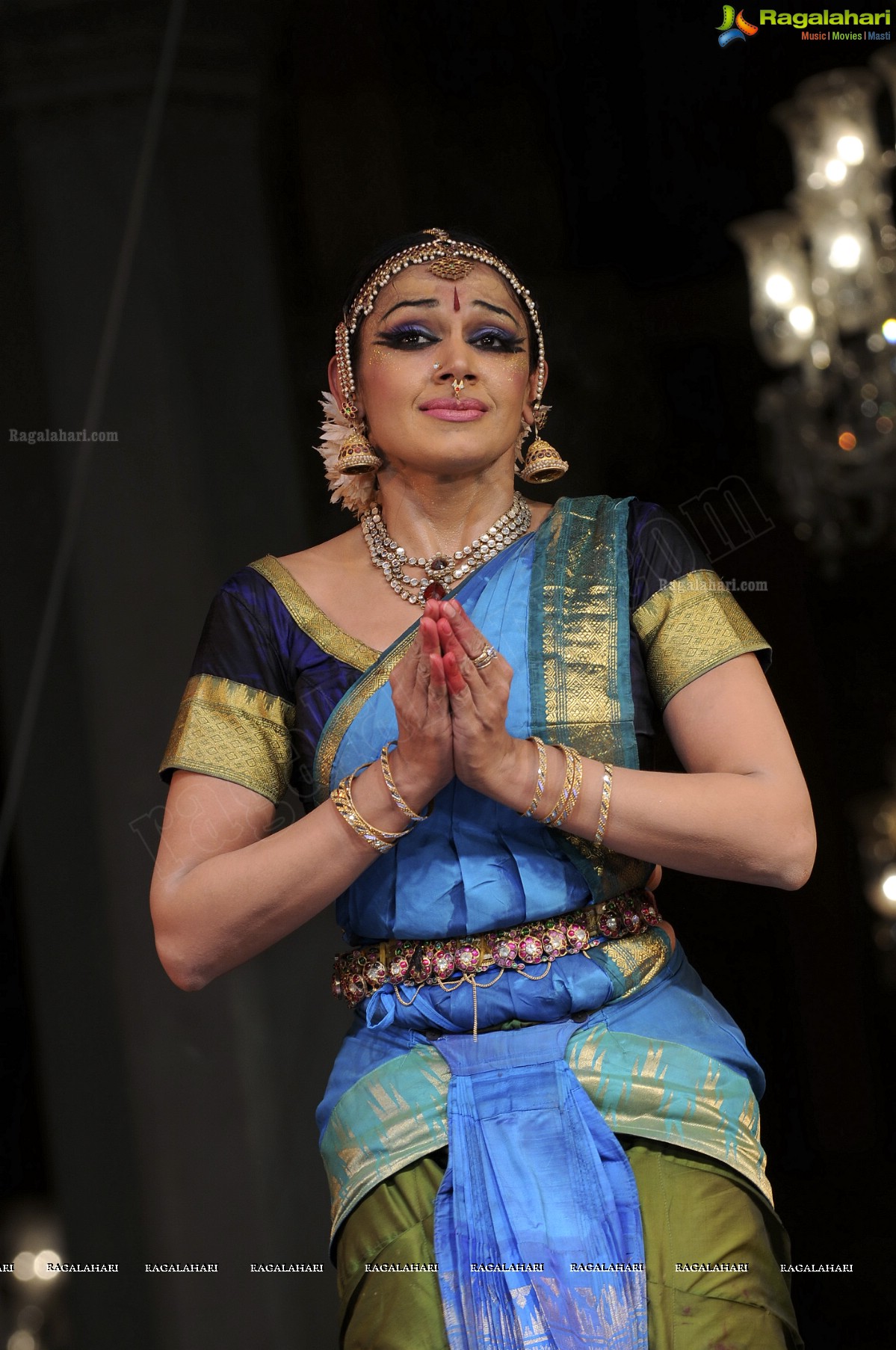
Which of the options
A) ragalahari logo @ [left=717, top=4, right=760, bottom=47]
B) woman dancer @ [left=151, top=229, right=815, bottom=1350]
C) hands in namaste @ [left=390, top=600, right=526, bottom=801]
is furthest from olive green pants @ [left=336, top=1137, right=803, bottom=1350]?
ragalahari logo @ [left=717, top=4, right=760, bottom=47]

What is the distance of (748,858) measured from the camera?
1876 mm

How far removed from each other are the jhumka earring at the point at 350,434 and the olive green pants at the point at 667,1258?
0.91 m

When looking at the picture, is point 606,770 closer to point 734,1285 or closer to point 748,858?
point 748,858

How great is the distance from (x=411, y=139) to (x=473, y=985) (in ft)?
5.06

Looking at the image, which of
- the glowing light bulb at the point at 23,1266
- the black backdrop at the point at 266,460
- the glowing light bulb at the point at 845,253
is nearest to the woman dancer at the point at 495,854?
the black backdrop at the point at 266,460

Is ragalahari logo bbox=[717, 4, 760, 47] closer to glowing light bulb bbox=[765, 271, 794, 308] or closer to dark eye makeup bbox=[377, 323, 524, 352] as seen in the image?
glowing light bulb bbox=[765, 271, 794, 308]

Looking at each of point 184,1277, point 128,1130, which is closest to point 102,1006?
point 128,1130

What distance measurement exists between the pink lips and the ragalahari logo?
962mm

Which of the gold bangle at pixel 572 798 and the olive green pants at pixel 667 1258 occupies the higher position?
the gold bangle at pixel 572 798

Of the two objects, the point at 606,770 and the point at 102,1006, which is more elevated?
the point at 606,770

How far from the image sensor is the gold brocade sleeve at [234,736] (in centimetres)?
204

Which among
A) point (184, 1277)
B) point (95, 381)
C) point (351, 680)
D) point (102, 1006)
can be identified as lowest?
point (184, 1277)

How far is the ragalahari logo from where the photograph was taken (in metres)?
2.71

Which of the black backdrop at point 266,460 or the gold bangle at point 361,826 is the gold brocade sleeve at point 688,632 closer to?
the gold bangle at point 361,826
